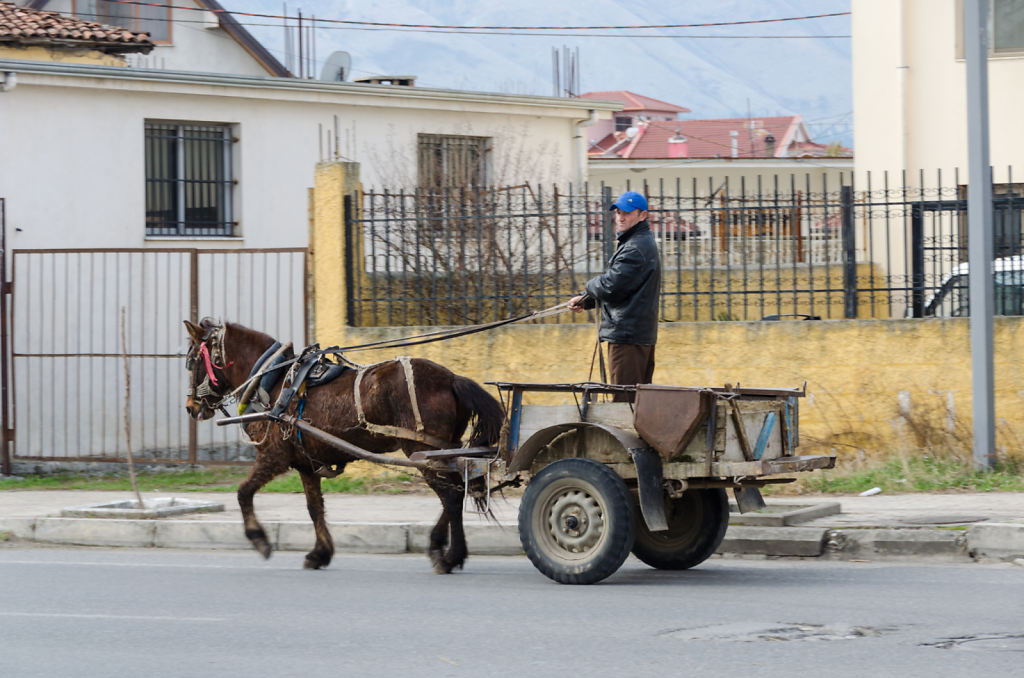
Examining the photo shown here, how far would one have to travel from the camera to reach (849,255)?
12.8 metres

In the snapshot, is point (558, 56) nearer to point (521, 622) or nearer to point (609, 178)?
point (609, 178)

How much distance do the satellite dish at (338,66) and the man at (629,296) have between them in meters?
18.2

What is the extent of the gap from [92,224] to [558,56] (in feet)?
89.1

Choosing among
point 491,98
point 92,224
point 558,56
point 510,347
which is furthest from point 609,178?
point 510,347

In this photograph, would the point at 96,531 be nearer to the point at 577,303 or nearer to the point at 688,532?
the point at 577,303

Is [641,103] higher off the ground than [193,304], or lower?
higher

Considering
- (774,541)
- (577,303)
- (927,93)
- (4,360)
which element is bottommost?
(774,541)

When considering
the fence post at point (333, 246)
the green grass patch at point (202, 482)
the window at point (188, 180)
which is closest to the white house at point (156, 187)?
the window at point (188, 180)

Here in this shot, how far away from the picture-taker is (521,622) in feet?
23.2

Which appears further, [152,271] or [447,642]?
[152,271]

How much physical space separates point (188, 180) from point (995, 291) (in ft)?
37.5

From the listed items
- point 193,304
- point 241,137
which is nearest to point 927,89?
point 241,137

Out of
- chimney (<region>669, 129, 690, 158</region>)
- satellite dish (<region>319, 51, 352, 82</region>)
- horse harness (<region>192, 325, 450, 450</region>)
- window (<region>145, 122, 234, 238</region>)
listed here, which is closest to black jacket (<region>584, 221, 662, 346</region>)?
horse harness (<region>192, 325, 450, 450</region>)

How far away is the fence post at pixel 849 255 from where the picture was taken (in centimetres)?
1274
